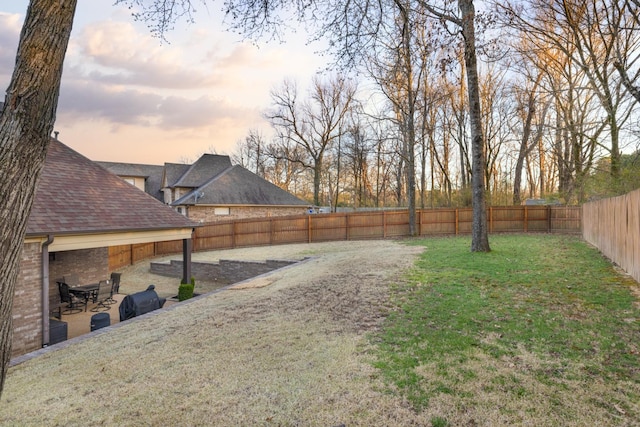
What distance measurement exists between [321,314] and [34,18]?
4.80 m

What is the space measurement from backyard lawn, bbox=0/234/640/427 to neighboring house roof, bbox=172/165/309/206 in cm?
1670

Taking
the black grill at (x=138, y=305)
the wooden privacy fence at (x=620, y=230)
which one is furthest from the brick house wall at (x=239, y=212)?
the wooden privacy fence at (x=620, y=230)

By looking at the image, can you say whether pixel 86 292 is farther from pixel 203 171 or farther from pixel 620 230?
pixel 203 171

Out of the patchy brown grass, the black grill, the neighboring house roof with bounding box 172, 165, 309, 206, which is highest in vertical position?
the neighboring house roof with bounding box 172, 165, 309, 206

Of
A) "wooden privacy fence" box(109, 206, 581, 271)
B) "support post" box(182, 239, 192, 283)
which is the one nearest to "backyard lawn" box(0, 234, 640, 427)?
"support post" box(182, 239, 192, 283)

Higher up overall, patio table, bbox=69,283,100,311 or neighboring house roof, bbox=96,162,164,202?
neighboring house roof, bbox=96,162,164,202

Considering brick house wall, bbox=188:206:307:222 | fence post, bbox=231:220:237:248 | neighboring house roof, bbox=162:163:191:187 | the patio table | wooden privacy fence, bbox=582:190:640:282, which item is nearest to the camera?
wooden privacy fence, bbox=582:190:640:282

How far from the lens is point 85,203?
29.4ft

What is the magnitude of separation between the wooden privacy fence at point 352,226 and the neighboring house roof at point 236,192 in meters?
4.05

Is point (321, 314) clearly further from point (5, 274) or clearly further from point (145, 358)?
point (5, 274)

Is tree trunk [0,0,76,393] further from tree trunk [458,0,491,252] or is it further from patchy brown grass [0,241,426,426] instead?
tree trunk [458,0,491,252]

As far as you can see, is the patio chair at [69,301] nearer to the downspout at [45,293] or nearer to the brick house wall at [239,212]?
the downspout at [45,293]

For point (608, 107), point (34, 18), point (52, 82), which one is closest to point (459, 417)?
point (52, 82)

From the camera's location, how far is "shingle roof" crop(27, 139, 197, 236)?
7.70 m
